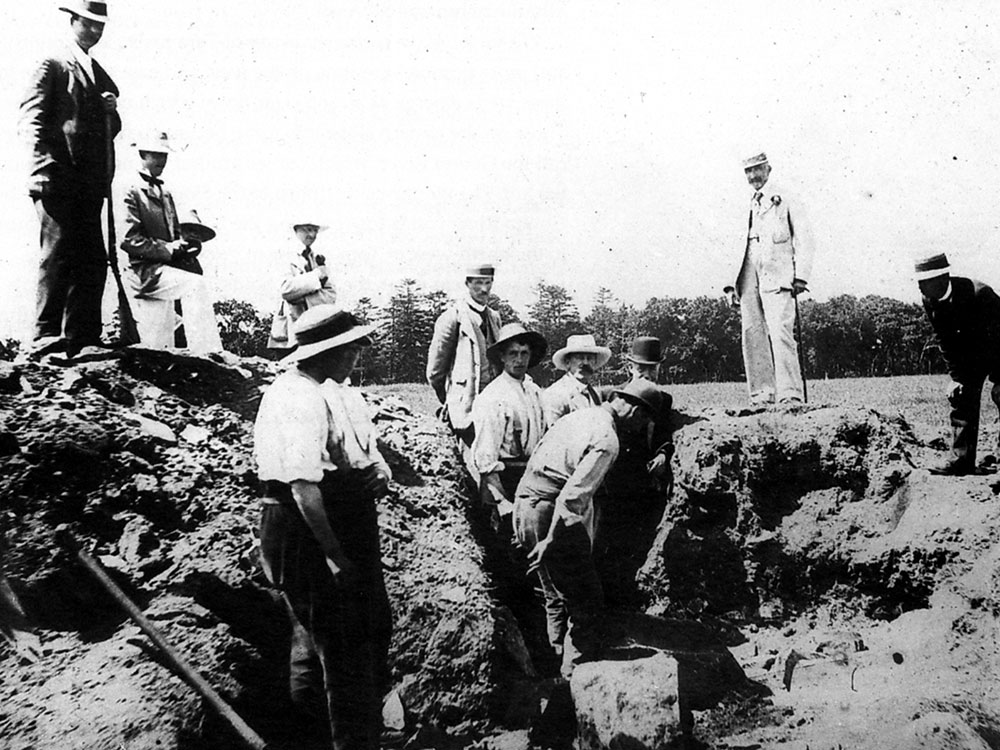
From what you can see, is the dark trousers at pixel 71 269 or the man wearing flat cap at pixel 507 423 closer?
the dark trousers at pixel 71 269

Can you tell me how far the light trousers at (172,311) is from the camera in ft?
18.1

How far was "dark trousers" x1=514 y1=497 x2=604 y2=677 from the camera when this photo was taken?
5.10m

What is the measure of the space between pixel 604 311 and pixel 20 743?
11.1 meters

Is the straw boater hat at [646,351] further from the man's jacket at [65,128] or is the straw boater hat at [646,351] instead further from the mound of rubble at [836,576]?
the man's jacket at [65,128]

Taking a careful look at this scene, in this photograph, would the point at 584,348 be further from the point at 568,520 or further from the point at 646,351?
the point at 568,520

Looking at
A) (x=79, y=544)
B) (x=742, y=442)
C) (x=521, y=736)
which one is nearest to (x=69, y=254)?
(x=79, y=544)

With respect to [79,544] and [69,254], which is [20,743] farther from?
[69,254]

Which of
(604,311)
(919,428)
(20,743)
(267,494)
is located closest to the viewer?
(20,743)

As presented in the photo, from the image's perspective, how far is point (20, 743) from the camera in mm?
3406

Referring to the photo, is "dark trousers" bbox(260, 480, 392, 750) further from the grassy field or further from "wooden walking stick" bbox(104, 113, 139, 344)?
the grassy field

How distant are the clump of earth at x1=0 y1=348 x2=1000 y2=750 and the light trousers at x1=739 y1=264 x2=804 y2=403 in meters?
0.43

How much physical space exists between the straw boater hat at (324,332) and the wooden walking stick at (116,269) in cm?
222

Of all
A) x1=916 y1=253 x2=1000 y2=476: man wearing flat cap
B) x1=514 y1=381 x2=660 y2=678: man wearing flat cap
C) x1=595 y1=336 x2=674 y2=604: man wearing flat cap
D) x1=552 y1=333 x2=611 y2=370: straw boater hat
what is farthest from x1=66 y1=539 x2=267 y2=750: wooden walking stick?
x1=916 y1=253 x2=1000 y2=476: man wearing flat cap

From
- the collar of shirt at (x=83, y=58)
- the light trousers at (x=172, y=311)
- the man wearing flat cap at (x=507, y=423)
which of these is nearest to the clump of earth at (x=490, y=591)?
the light trousers at (x=172, y=311)
